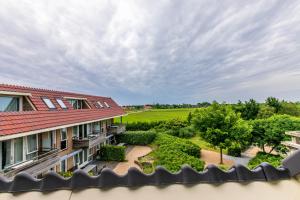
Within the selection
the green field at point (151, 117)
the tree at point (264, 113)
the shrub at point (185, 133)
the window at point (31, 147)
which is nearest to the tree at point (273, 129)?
the tree at point (264, 113)

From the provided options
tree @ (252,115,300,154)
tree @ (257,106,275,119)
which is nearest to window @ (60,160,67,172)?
tree @ (252,115,300,154)

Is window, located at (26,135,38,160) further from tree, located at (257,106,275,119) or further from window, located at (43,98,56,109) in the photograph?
tree, located at (257,106,275,119)

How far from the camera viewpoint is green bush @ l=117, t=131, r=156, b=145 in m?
27.0

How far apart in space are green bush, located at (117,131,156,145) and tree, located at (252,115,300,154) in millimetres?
14379

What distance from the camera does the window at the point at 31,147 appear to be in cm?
1008

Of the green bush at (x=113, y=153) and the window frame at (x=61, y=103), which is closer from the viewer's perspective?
the window frame at (x=61, y=103)

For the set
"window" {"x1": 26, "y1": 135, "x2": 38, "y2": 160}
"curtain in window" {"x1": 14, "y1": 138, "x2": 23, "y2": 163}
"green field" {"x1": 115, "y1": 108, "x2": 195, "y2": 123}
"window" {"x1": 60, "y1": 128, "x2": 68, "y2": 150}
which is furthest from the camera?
"green field" {"x1": 115, "y1": 108, "x2": 195, "y2": 123}

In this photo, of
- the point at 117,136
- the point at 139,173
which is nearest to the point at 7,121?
the point at 139,173

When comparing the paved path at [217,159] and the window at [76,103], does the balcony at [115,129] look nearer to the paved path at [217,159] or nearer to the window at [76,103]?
the window at [76,103]

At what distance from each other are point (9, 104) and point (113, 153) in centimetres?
1110

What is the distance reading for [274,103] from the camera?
110ft

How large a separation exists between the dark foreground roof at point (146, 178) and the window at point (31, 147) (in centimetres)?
1012

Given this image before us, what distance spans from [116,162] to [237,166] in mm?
18399

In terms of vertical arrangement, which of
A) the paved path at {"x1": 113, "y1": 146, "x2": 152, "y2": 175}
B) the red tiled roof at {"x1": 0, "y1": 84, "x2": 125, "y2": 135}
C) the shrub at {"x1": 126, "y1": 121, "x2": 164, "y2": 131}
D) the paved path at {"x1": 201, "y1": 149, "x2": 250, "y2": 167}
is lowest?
the paved path at {"x1": 201, "y1": 149, "x2": 250, "y2": 167}
